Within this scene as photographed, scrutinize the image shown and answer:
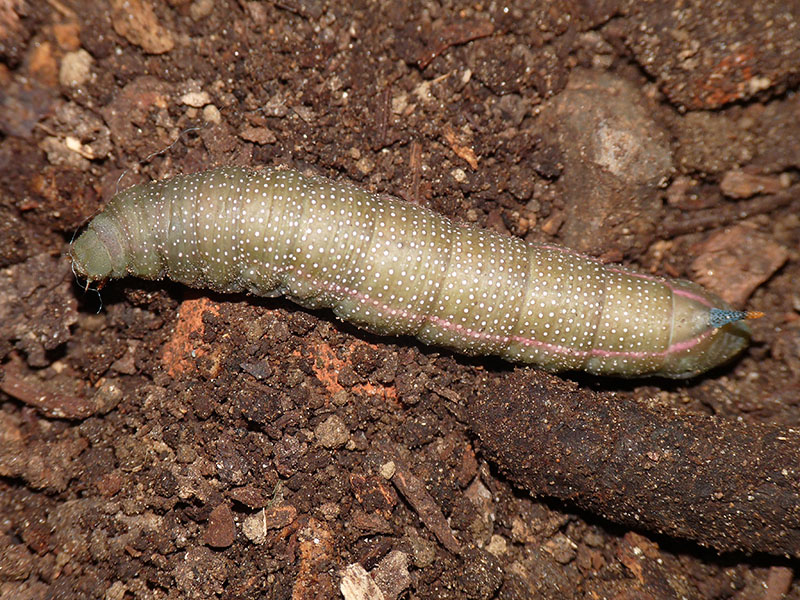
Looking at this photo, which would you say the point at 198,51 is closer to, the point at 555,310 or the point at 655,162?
the point at 555,310

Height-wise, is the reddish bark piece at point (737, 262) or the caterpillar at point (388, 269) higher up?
the reddish bark piece at point (737, 262)

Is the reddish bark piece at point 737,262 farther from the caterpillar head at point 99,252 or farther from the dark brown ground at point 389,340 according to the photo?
the caterpillar head at point 99,252

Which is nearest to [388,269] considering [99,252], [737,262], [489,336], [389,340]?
[389,340]

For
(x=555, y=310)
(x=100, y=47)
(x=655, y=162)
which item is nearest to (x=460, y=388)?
(x=555, y=310)

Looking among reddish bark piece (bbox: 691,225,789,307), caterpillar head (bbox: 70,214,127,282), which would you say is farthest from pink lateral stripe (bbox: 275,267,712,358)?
caterpillar head (bbox: 70,214,127,282)

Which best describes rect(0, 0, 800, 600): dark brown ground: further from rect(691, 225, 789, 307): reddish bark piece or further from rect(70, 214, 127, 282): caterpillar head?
rect(70, 214, 127, 282): caterpillar head

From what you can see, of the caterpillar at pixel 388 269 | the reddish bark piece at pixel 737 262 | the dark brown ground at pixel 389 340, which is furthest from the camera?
the reddish bark piece at pixel 737 262

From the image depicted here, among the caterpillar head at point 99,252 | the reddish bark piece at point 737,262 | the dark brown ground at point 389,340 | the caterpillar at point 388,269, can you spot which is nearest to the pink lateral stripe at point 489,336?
the caterpillar at point 388,269
